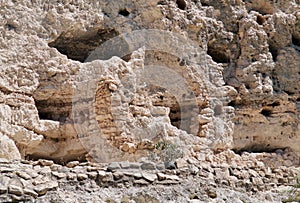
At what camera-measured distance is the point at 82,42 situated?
30.9 ft

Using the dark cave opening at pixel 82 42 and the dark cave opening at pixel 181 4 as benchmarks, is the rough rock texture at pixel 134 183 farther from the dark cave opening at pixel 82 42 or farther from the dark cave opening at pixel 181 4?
the dark cave opening at pixel 181 4

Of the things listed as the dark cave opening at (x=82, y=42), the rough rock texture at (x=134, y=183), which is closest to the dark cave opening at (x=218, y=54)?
the dark cave opening at (x=82, y=42)

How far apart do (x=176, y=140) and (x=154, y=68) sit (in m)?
1.49

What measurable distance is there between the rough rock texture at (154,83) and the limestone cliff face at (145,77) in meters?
0.02

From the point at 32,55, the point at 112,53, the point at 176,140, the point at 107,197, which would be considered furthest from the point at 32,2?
the point at 107,197

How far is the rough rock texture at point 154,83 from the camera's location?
322 inches

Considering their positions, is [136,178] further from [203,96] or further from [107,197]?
[203,96]

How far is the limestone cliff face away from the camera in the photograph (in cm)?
830

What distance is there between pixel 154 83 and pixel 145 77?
0.92 feet

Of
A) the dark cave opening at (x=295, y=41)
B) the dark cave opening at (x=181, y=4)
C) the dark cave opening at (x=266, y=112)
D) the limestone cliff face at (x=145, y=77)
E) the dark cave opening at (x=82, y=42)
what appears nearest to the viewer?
the limestone cliff face at (x=145, y=77)

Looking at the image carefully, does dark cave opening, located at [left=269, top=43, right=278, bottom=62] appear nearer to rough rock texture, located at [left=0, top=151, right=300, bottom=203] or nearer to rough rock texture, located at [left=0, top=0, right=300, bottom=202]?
rough rock texture, located at [left=0, top=0, right=300, bottom=202]

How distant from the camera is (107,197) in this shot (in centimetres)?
554


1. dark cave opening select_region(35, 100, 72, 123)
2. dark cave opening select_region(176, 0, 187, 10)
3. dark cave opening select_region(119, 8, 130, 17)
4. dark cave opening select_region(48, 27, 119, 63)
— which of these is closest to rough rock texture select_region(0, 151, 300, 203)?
dark cave opening select_region(35, 100, 72, 123)

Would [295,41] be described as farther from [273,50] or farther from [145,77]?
[145,77]
